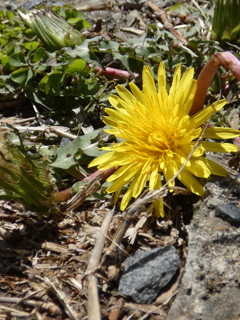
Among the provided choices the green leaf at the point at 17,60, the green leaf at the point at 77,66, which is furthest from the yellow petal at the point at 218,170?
the green leaf at the point at 17,60

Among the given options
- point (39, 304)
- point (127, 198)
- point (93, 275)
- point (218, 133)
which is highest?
point (218, 133)

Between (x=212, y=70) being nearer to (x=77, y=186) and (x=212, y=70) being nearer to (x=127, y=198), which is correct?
(x=127, y=198)

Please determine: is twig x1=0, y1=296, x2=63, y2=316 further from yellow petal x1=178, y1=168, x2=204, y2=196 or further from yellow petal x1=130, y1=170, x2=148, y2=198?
yellow petal x1=178, y1=168, x2=204, y2=196

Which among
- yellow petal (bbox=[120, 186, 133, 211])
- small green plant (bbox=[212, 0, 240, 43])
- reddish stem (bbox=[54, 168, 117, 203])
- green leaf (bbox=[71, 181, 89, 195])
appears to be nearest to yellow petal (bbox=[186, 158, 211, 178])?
yellow petal (bbox=[120, 186, 133, 211])

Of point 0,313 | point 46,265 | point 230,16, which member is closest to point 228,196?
point 46,265

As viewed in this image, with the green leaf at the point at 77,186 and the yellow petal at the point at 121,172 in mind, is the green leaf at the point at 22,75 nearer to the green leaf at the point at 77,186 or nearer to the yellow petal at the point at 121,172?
the green leaf at the point at 77,186

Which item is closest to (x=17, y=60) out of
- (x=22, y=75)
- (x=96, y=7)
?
(x=22, y=75)
